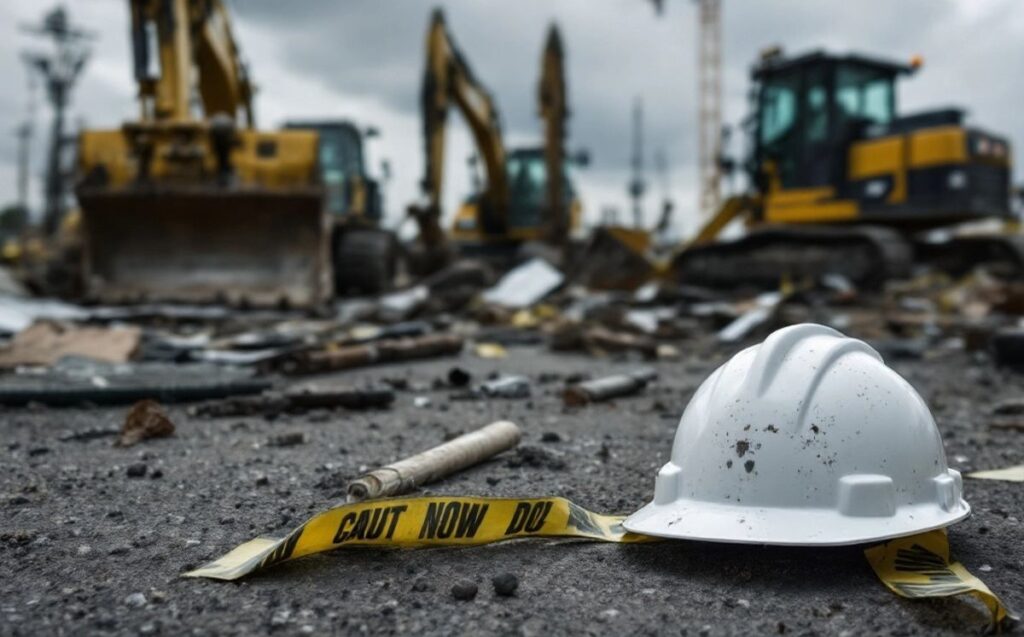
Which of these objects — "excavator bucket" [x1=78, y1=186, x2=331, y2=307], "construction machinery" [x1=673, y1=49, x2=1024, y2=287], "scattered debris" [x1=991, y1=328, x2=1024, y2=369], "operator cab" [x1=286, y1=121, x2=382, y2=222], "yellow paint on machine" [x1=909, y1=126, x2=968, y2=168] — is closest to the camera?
"scattered debris" [x1=991, y1=328, x2=1024, y2=369]

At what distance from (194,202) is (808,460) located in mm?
9233

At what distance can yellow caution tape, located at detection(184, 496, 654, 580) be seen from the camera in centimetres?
219

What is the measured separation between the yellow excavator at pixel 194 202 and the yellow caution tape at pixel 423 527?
7.58m

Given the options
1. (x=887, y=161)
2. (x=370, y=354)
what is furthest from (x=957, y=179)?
(x=370, y=354)

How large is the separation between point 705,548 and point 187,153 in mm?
8739

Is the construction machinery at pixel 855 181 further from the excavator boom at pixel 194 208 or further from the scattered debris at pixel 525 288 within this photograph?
the excavator boom at pixel 194 208

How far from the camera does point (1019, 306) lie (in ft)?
31.9

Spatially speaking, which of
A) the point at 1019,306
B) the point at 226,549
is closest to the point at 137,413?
the point at 226,549

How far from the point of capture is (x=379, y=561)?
2.28 meters

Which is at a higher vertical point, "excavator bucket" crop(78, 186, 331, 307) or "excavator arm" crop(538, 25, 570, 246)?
"excavator arm" crop(538, 25, 570, 246)

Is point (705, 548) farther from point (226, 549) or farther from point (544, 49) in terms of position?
point (544, 49)

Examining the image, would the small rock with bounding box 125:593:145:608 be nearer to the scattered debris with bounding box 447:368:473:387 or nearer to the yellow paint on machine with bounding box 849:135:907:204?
the scattered debris with bounding box 447:368:473:387

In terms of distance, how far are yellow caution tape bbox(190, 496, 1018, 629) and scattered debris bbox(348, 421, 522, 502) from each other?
11.2 inches

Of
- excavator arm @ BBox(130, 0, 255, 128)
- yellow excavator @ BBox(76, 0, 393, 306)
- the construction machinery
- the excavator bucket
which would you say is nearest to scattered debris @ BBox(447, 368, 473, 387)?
yellow excavator @ BBox(76, 0, 393, 306)
